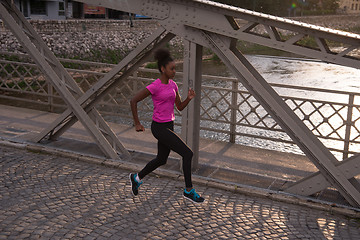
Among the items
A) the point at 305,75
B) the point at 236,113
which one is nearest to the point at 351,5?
the point at 305,75

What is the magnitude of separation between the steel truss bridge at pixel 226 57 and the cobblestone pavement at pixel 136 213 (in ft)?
2.02

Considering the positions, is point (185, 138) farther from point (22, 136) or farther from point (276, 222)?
point (22, 136)

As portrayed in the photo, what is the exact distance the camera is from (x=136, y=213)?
221 inches

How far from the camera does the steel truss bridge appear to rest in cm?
567

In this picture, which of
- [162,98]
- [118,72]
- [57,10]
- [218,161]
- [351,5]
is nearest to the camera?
[162,98]

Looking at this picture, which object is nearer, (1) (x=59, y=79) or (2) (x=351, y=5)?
(1) (x=59, y=79)

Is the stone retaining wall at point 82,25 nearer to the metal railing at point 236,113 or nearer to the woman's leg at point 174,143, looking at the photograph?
the metal railing at point 236,113

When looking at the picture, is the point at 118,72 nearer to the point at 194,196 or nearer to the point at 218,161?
the point at 218,161

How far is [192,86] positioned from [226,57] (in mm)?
685

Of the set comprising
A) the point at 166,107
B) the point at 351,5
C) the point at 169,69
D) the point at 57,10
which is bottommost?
the point at 57,10

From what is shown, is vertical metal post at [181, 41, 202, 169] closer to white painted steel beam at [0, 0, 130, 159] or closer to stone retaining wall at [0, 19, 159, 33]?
white painted steel beam at [0, 0, 130, 159]

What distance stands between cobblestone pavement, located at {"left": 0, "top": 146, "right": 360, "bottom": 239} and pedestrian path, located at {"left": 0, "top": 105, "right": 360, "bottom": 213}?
0.18 metres

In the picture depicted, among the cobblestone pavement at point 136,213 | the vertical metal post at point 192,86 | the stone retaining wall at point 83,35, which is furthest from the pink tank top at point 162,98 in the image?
the stone retaining wall at point 83,35

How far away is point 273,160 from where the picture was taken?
790cm
